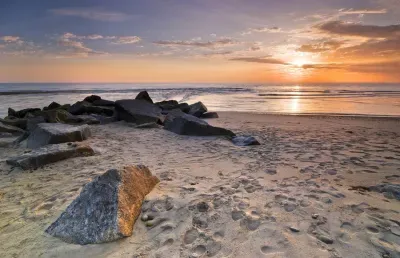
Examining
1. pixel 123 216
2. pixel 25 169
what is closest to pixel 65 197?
pixel 123 216

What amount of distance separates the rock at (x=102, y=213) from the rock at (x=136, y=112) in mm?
6791

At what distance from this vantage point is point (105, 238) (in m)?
2.74

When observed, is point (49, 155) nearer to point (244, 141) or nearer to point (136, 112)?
point (244, 141)

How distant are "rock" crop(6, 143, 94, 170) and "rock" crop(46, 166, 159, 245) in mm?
2624

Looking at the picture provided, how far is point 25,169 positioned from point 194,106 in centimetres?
961

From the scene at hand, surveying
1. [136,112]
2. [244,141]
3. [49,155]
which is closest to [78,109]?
[136,112]

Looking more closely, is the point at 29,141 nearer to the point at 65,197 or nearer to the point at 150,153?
the point at 150,153

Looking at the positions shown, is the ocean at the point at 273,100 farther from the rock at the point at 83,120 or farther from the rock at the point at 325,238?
the rock at the point at 325,238

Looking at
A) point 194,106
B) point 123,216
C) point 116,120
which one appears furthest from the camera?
point 194,106

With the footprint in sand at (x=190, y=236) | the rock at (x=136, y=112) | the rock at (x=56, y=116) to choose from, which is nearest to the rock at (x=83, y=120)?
the rock at (x=56, y=116)

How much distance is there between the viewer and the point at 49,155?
5316mm

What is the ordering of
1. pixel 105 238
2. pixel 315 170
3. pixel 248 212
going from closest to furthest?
1. pixel 105 238
2. pixel 248 212
3. pixel 315 170

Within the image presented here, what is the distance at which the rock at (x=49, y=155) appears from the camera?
16.6ft

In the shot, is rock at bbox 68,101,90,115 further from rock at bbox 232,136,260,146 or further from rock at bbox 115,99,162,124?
rock at bbox 232,136,260,146
